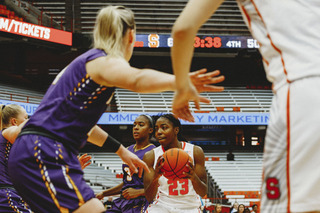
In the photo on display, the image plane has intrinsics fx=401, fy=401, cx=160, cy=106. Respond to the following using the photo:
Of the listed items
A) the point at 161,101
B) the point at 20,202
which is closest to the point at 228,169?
the point at 161,101

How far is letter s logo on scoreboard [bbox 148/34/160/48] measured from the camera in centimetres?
2041

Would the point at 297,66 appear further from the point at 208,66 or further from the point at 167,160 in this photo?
the point at 208,66

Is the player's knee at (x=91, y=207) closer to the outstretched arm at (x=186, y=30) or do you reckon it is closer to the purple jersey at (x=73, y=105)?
the purple jersey at (x=73, y=105)

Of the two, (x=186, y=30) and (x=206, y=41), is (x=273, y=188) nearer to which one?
(x=186, y=30)


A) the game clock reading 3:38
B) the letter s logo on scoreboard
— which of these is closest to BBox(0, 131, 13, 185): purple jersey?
the letter s logo on scoreboard

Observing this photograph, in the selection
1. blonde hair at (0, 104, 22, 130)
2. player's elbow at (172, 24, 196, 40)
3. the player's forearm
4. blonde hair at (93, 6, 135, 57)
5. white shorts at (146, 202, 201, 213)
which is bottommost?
white shorts at (146, 202, 201, 213)

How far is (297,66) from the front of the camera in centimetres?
157

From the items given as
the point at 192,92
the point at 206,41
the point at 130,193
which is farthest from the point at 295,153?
the point at 206,41

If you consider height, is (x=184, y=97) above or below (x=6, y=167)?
above

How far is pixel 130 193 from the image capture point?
18.0 feet

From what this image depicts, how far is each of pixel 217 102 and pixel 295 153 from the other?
2188 centimetres

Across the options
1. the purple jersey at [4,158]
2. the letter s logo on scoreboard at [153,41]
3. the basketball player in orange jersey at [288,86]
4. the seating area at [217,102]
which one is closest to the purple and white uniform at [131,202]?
the purple jersey at [4,158]

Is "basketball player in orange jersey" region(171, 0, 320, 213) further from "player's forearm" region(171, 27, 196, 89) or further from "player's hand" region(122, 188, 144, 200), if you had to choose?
"player's hand" region(122, 188, 144, 200)

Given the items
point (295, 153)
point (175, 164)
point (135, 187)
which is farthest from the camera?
point (135, 187)
